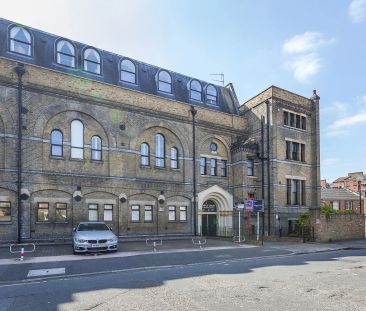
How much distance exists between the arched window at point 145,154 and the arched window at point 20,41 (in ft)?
31.7

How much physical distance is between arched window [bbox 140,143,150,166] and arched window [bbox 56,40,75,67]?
296 inches

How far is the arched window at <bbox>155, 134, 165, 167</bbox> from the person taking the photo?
23344mm

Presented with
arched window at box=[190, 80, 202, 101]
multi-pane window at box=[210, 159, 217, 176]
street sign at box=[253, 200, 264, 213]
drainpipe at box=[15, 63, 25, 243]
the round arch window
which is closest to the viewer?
drainpipe at box=[15, 63, 25, 243]

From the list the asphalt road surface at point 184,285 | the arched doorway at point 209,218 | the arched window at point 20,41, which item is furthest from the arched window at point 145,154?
the asphalt road surface at point 184,285

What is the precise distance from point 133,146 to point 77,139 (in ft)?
12.9

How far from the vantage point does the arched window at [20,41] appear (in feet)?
62.6

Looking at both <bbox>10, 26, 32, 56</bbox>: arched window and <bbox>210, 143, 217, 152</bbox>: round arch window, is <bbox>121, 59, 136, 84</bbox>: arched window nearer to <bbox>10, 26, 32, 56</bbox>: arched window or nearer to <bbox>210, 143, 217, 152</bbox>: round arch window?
<bbox>10, 26, 32, 56</bbox>: arched window

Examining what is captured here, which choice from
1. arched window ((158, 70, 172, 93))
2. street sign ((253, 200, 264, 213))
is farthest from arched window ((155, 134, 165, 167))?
street sign ((253, 200, 264, 213))

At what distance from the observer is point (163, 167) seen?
76.7ft

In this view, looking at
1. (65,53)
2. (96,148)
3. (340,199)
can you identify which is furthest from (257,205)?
(340,199)

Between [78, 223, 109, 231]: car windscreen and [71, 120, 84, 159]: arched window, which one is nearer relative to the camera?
[78, 223, 109, 231]: car windscreen

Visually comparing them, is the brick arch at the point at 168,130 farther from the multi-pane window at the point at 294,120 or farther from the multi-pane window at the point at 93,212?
the multi-pane window at the point at 294,120

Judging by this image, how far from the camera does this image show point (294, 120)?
2731cm

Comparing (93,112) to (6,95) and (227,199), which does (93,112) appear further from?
(227,199)
